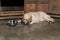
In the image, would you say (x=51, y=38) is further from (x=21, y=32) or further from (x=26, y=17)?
(x=26, y=17)

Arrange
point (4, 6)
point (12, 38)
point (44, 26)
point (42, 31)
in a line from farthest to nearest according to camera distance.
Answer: point (4, 6) < point (44, 26) < point (42, 31) < point (12, 38)

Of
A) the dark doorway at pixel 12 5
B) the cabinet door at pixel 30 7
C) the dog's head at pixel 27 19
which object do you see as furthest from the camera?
the cabinet door at pixel 30 7

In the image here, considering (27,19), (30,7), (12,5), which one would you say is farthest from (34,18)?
(12,5)

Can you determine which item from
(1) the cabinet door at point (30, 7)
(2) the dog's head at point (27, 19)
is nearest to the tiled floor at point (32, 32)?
(2) the dog's head at point (27, 19)

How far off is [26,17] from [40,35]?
0.84 m

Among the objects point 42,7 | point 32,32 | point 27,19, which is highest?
point 42,7

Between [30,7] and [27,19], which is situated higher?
[30,7]

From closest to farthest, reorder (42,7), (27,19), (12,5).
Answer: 1. (27,19)
2. (12,5)
3. (42,7)

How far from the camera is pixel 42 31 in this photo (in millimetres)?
2617

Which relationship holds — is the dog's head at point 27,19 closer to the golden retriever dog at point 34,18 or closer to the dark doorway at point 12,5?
the golden retriever dog at point 34,18

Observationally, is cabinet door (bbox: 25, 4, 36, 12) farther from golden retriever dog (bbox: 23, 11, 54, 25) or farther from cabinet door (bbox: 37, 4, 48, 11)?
golden retriever dog (bbox: 23, 11, 54, 25)

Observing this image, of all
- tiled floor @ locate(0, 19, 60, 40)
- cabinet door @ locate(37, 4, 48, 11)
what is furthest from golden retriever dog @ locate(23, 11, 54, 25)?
cabinet door @ locate(37, 4, 48, 11)

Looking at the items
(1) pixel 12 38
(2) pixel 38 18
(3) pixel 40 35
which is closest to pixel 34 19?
(2) pixel 38 18

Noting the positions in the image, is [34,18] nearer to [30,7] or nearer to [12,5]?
[30,7]
